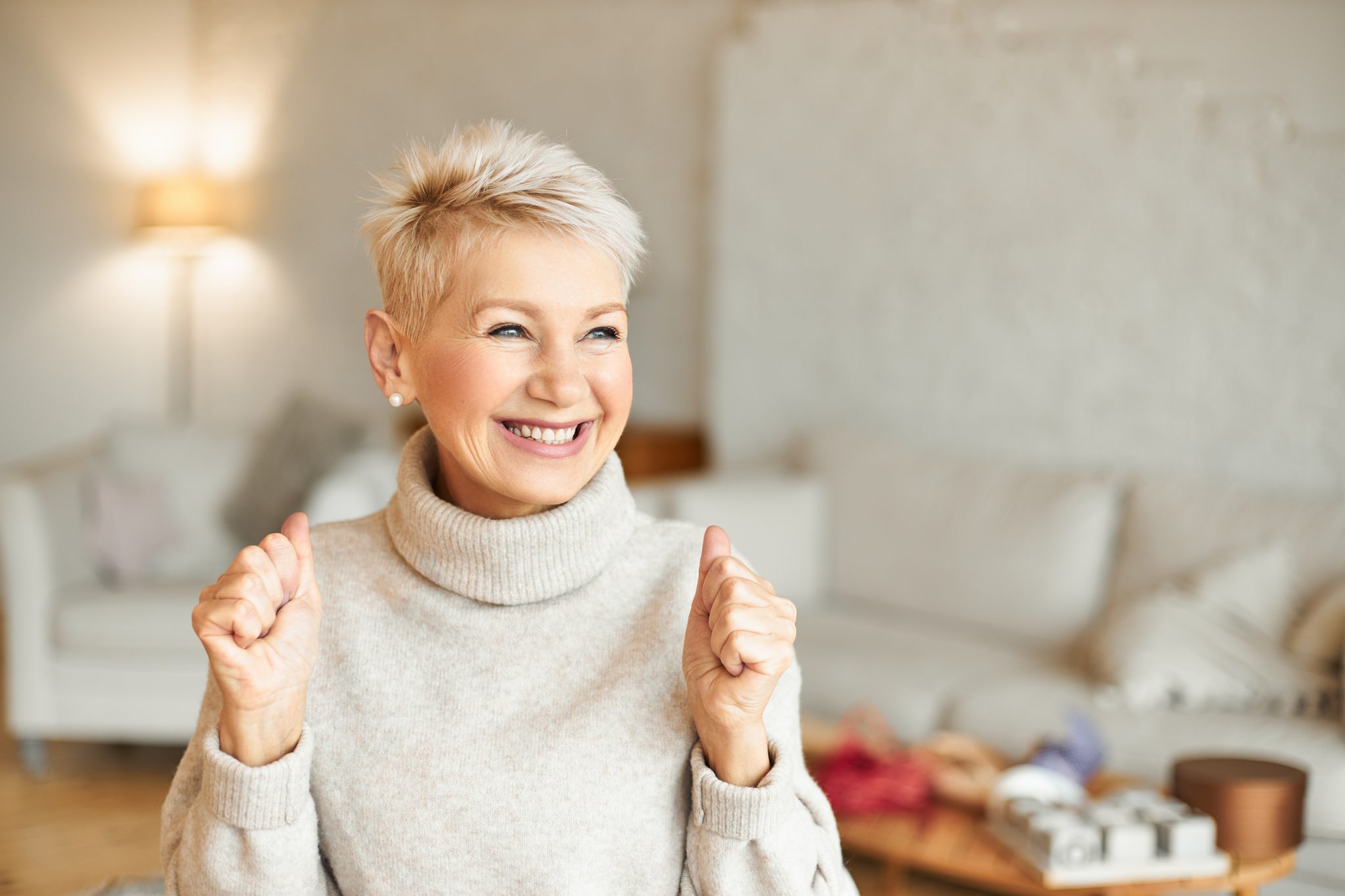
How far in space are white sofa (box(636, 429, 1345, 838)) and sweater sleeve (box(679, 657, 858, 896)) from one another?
1.73 meters

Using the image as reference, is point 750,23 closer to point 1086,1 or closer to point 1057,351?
point 1086,1

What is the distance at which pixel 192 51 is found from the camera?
566cm

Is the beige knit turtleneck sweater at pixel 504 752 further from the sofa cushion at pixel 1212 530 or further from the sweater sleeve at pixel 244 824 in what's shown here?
the sofa cushion at pixel 1212 530

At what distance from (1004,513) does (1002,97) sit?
1227 millimetres

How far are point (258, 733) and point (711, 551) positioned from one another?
0.37 meters

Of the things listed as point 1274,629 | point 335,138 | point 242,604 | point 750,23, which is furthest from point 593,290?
point 335,138

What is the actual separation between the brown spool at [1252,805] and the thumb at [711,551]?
136cm

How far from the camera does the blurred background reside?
2820 mm

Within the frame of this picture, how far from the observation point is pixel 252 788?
3.08ft

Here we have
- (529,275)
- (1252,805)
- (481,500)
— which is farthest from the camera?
(1252,805)

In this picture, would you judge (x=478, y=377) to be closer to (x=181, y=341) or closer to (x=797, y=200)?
(x=797, y=200)

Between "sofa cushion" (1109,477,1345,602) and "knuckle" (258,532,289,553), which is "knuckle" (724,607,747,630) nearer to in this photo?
"knuckle" (258,532,289,553)

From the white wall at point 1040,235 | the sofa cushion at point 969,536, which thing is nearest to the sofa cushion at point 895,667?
the sofa cushion at point 969,536

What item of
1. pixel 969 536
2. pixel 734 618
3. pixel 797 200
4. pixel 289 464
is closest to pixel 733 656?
pixel 734 618
